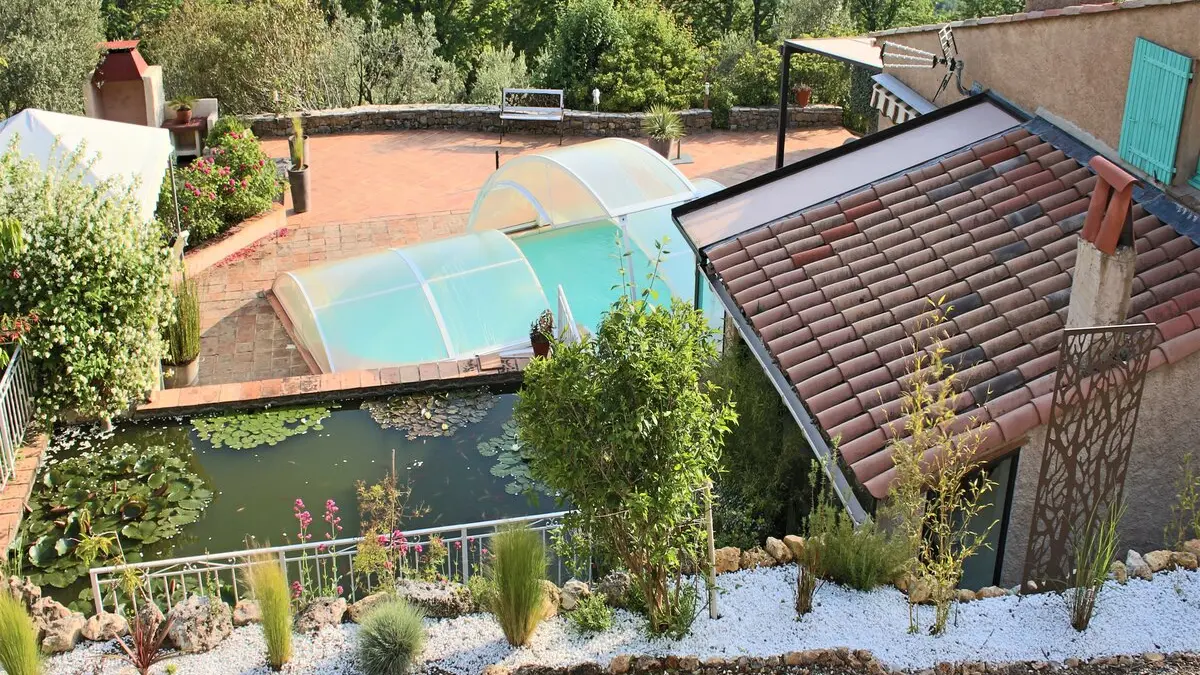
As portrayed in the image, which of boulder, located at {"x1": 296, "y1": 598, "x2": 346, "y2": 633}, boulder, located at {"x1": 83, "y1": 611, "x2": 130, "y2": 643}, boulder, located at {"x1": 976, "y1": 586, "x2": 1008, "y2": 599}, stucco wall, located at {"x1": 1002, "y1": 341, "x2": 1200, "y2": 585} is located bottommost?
boulder, located at {"x1": 83, "y1": 611, "x2": 130, "y2": 643}

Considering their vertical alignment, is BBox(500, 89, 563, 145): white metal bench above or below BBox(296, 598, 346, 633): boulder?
above

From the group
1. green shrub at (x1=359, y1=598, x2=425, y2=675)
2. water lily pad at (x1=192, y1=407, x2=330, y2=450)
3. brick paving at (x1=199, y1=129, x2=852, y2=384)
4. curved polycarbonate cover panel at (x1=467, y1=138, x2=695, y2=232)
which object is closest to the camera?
green shrub at (x1=359, y1=598, x2=425, y2=675)

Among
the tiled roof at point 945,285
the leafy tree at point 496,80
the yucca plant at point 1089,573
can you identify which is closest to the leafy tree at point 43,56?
the leafy tree at point 496,80

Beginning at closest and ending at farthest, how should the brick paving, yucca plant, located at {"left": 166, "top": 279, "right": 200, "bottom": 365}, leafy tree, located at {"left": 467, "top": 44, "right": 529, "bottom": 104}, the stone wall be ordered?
yucca plant, located at {"left": 166, "top": 279, "right": 200, "bottom": 365}
the brick paving
the stone wall
leafy tree, located at {"left": 467, "top": 44, "right": 529, "bottom": 104}

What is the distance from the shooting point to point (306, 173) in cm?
1747

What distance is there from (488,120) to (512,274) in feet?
33.9

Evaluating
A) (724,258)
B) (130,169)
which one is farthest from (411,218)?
(724,258)

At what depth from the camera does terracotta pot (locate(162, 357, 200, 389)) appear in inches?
474

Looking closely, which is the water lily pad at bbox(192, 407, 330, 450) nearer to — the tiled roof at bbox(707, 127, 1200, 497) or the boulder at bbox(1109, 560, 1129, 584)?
the tiled roof at bbox(707, 127, 1200, 497)

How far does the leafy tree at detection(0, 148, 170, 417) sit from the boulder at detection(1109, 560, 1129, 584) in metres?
8.65

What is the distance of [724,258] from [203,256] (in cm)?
906

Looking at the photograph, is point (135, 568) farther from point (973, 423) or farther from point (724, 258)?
point (973, 423)

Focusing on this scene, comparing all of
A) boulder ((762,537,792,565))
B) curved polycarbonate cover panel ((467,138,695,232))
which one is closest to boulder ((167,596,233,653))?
boulder ((762,537,792,565))

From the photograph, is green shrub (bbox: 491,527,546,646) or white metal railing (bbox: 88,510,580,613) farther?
white metal railing (bbox: 88,510,580,613)
